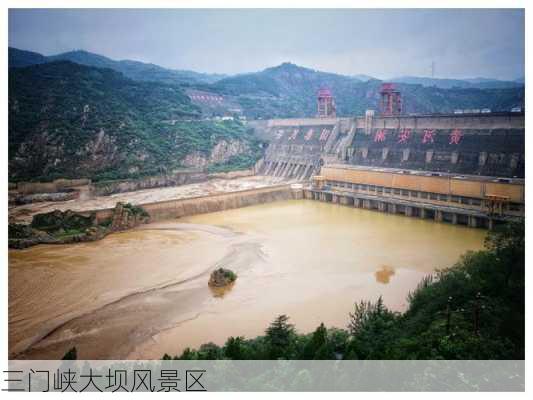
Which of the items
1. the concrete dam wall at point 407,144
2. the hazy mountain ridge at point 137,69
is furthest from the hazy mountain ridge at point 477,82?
the hazy mountain ridge at point 137,69

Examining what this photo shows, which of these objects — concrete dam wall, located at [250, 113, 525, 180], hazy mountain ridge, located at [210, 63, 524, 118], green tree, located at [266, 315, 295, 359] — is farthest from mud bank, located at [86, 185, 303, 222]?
hazy mountain ridge, located at [210, 63, 524, 118]

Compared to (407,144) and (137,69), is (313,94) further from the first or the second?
(407,144)

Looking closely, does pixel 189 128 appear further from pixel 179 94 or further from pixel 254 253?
pixel 254 253

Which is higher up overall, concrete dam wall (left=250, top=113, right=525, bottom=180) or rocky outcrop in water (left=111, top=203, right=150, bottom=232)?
concrete dam wall (left=250, top=113, right=525, bottom=180)

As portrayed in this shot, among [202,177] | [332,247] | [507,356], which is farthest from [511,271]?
[202,177]

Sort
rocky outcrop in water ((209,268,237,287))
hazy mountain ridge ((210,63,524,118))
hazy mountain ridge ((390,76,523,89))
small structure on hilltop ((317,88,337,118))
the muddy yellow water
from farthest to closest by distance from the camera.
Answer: hazy mountain ridge ((210,63,524,118)), small structure on hilltop ((317,88,337,118)), hazy mountain ridge ((390,76,523,89)), rocky outcrop in water ((209,268,237,287)), the muddy yellow water

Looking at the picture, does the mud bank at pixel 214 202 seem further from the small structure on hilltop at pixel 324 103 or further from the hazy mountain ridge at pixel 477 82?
the small structure on hilltop at pixel 324 103

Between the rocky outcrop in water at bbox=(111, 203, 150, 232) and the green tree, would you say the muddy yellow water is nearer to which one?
the rocky outcrop in water at bbox=(111, 203, 150, 232)
